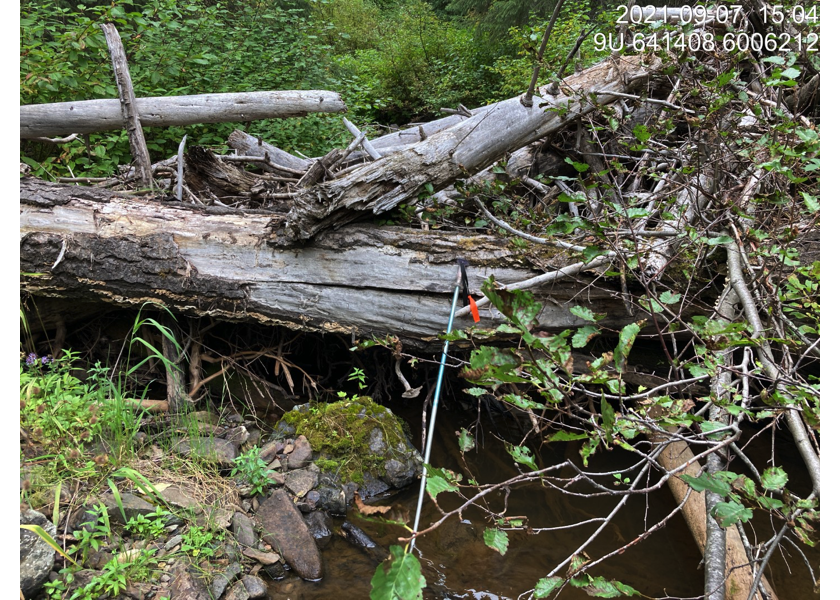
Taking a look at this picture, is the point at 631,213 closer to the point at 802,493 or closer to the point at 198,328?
the point at 802,493

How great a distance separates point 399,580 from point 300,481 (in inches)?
91.1

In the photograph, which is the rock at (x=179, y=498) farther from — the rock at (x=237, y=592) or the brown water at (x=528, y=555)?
the brown water at (x=528, y=555)

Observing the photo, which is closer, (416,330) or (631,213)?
(631,213)

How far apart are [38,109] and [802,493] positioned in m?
6.49

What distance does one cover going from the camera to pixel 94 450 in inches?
110

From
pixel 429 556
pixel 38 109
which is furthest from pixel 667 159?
pixel 38 109

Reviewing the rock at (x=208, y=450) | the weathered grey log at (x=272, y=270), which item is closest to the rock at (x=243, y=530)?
the rock at (x=208, y=450)

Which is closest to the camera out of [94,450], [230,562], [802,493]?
[230,562]

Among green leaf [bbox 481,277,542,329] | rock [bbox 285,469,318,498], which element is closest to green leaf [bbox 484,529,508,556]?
green leaf [bbox 481,277,542,329]

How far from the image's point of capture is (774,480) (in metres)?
1.25

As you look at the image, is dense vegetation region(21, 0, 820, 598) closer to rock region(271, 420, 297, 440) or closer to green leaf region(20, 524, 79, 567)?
rock region(271, 420, 297, 440)

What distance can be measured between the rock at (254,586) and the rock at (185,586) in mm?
185

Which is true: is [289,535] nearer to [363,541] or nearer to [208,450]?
[363,541]

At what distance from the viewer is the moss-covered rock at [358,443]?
3.32 m
